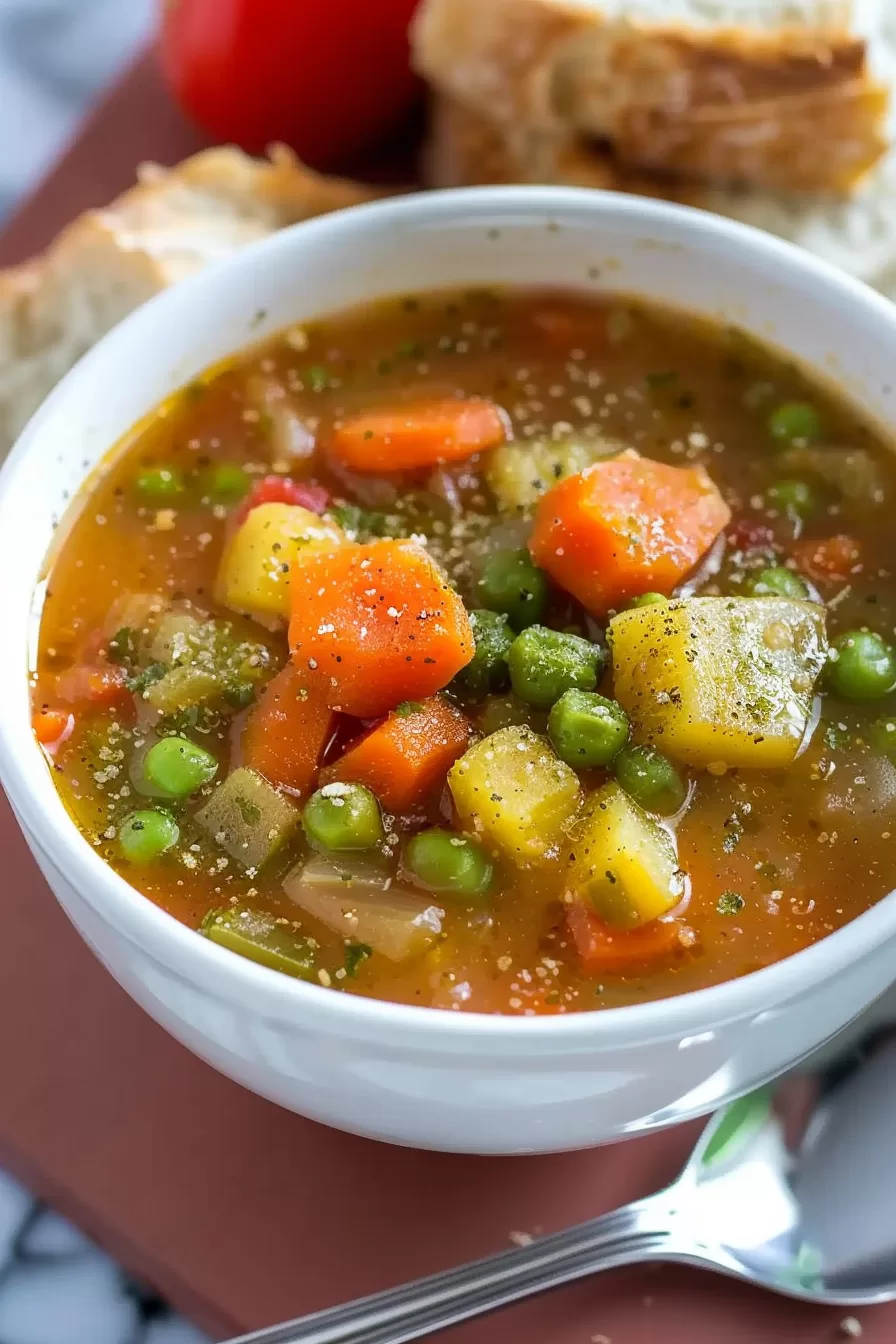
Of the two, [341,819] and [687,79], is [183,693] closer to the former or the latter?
[341,819]

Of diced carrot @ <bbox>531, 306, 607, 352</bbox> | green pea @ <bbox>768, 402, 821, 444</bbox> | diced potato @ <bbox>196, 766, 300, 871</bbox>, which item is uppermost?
diced carrot @ <bbox>531, 306, 607, 352</bbox>

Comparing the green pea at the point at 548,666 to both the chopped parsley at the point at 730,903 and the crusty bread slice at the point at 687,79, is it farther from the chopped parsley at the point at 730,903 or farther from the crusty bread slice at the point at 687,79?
the crusty bread slice at the point at 687,79

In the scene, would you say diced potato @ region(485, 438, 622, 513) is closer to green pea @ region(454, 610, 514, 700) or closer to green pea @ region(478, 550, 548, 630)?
green pea @ region(478, 550, 548, 630)

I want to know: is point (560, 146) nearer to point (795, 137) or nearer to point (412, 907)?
point (795, 137)

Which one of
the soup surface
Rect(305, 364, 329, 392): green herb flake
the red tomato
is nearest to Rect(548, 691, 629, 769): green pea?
the soup surface

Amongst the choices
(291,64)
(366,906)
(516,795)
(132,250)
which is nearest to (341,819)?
(366,906)

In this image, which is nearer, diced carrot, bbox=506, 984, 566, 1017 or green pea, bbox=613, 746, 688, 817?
diced carrot, bbox=506, 984, 566, 1017

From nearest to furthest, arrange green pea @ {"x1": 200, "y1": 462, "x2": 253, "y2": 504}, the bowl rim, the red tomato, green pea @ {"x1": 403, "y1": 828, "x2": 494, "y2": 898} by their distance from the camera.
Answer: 1. the bowl rim
2. green pea @ {"x1": 403, "y1": 828, "x2": 494, "y2": 898}
3. green pea @ {"x1": 200, "y1": 462, "x2": 253, "y2": 504}
4. the red tomato
